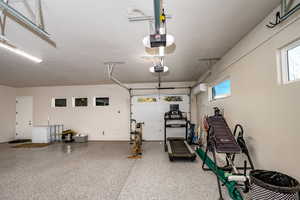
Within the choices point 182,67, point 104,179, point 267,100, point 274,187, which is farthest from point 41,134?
point 267,100

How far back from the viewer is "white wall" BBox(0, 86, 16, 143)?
6.62 meters

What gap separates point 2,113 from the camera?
6641 millimetres

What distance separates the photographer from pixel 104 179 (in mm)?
2805

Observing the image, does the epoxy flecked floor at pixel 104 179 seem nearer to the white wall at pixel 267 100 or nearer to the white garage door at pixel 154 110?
the white wall at pixel 267 100

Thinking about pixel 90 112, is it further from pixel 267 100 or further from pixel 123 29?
pixel 267 100

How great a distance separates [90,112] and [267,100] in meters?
6.94

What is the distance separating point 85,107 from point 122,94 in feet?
6.89

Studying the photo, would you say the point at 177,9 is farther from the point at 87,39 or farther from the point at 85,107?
the point at 85,107

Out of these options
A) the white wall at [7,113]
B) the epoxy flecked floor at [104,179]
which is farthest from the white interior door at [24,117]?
the epoxy flecked floor at [104,179]

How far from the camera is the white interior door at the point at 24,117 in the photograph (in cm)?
713

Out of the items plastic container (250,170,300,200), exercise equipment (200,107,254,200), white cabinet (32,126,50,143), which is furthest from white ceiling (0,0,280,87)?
white cabinet (32,126,50,143)

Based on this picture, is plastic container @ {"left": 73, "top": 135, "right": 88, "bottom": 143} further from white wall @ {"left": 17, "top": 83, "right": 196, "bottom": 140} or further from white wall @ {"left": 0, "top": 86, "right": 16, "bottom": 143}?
white wall @ {"left": 0, "top": 86, "right": 16, "bottom": 143}

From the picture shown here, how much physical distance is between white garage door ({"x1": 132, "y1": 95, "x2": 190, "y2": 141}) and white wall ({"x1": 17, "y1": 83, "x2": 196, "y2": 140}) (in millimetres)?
367

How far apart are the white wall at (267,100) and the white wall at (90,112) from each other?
13.2 ft
